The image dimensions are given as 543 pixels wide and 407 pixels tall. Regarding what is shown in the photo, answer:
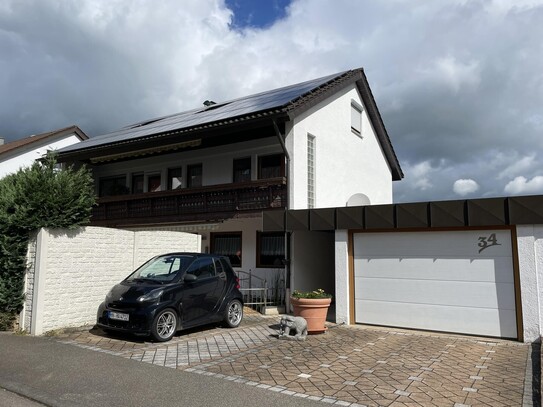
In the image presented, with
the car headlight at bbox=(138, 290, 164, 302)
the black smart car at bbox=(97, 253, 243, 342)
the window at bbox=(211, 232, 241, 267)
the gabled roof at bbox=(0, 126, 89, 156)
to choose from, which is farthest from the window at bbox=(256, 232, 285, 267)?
the gabled roof at bbox=(0, 126, 89, 156)

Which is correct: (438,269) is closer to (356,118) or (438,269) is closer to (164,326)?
(164,326)

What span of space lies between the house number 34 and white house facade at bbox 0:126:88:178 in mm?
26881

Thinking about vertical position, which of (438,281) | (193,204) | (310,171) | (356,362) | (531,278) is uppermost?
(310,171)

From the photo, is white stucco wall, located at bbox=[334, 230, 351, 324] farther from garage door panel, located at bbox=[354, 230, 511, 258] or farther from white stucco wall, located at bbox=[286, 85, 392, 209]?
white stucco wall, located at bbox=[286, 85, 392, 209]

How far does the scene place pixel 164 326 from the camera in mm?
8500

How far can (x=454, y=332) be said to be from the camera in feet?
32.0

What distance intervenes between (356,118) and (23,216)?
545 inches

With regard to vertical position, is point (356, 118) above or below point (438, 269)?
above

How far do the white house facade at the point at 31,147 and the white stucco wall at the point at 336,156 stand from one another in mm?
20426

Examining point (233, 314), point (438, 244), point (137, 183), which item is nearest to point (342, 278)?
point (438, 244)

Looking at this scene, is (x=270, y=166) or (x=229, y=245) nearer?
(x=270, y=166)

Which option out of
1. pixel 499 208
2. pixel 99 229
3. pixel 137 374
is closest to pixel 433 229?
pixel 499 208

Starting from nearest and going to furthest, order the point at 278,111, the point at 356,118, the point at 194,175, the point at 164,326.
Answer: the point at 164,326 < the point at 278,111 < the point at 194,175 < the point at 356,118

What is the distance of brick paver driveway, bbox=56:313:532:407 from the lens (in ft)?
18.3
